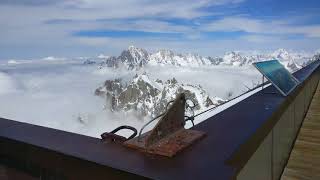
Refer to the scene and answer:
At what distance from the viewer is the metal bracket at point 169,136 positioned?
2132 millimetres

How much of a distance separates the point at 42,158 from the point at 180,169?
2.68ft

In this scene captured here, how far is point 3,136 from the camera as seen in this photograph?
226cm

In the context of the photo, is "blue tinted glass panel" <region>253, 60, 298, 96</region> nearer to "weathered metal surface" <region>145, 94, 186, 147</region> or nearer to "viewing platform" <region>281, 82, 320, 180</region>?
"viewing platform" <region>281, 82, 320, 180</region>

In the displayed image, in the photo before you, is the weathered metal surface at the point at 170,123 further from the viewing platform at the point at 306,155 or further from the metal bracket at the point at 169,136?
the viewing platform at the point at 306,155

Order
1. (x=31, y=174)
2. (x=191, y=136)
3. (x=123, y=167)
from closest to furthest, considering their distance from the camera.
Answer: (x=123, y=167)
(x=31, y=174)
(x=191, y=136)

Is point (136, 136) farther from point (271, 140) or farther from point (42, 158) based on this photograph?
point (271, 140)

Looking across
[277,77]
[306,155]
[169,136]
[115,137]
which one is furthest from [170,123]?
[277,77]

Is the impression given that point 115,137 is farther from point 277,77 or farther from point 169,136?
point 277,77

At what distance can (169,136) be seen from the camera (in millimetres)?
2344

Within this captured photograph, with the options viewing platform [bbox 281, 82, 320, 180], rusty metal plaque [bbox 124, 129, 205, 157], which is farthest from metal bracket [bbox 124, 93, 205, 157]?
viewing platform [bbox 281, 82, 320, 180]

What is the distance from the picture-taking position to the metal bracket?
2132 mm

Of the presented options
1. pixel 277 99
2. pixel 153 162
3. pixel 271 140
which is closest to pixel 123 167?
pixel 153 162

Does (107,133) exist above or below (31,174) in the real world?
above

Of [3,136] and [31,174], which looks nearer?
[31,174]
